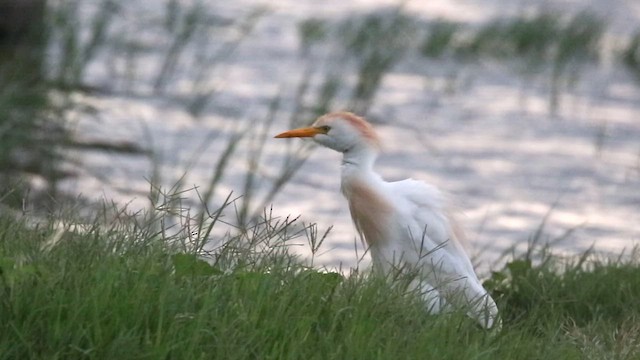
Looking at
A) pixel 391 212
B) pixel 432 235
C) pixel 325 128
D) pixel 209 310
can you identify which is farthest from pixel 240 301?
pixel 325 128

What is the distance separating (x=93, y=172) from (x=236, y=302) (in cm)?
553

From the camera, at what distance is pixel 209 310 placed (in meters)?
3.86

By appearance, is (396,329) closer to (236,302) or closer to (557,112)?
(236,302)

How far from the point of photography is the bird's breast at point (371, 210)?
5.46 meters

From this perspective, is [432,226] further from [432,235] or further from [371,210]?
[371,210]

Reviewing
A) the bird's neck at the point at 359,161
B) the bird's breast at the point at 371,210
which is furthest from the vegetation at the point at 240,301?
the bird's neck at the point at 359,161

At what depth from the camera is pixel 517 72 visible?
46.1 feet

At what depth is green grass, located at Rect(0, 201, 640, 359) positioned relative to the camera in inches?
144

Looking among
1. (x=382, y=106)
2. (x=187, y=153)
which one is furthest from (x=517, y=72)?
(x=187, y=153)

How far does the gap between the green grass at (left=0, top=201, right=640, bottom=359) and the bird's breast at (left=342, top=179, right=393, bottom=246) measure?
832mm

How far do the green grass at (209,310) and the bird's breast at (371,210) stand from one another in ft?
2.73

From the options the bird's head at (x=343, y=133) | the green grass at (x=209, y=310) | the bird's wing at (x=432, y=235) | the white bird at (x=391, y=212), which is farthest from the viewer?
the bird's head at (x=343, y=133)

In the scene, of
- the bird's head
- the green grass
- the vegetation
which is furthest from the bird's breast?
the green grass

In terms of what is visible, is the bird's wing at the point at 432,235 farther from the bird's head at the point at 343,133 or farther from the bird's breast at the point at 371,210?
the bird's head at the point at 343,133
